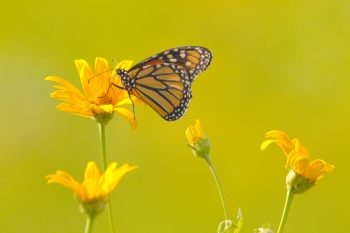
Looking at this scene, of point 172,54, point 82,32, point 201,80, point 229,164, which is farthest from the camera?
point 82,32

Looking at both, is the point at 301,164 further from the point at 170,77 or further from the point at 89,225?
the point at 170,77

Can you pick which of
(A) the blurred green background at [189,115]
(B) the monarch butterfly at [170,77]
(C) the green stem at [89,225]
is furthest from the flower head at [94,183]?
(A) the blurred green background at [189,115]

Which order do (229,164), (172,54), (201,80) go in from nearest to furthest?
(172,54)
(229,164)
(201,80)

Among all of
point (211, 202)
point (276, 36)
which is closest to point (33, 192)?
point (211, 202)

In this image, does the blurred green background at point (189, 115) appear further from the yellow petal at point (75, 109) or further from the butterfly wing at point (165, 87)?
the yellow petal at point (75, 109)

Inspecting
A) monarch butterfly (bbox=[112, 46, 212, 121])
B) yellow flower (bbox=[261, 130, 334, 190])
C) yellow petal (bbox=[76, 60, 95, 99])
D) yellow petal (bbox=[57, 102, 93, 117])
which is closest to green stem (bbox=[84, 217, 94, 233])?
yellow petal (bbox=[57, 102, 93, 117])

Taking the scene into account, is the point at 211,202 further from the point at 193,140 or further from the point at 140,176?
the point at 193,140

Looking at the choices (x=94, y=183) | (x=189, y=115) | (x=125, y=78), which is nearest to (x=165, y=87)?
(x=125, y=78)
